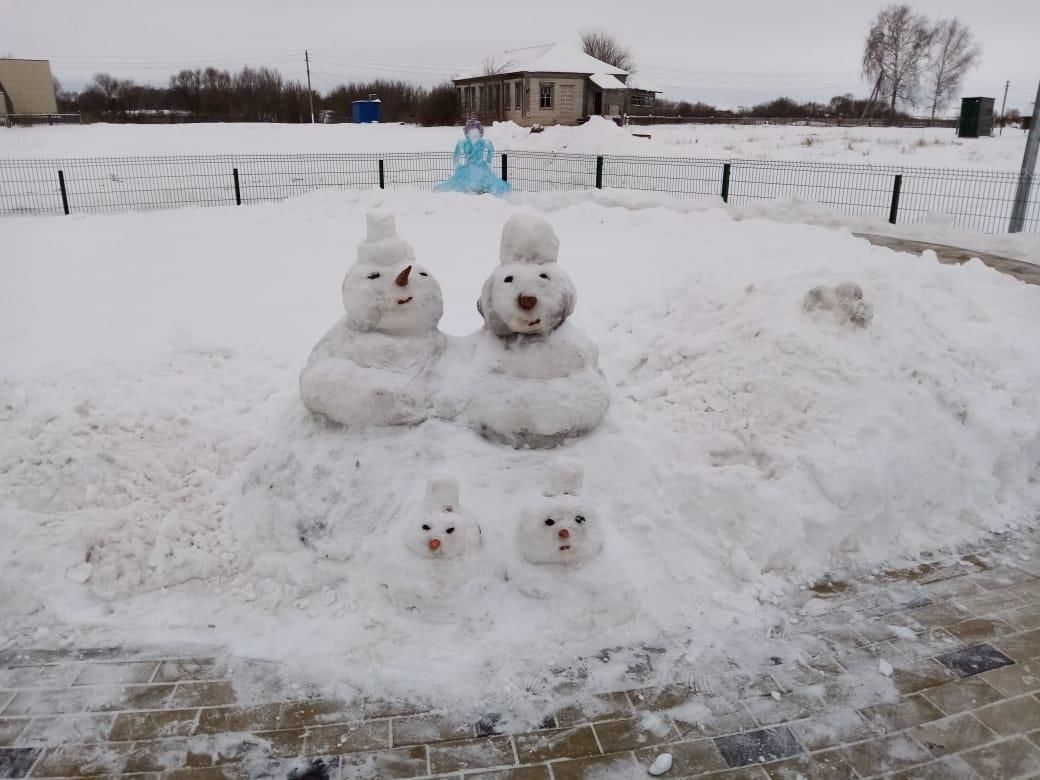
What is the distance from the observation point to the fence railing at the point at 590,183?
16438 mm

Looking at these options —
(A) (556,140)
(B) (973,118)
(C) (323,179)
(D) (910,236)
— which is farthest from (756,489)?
(B) (973,118)

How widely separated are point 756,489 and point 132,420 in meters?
4.19

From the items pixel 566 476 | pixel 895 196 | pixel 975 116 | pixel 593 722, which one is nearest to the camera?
pixel 593 722

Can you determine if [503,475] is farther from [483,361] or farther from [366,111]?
[366,111]

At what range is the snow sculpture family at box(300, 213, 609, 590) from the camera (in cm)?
473

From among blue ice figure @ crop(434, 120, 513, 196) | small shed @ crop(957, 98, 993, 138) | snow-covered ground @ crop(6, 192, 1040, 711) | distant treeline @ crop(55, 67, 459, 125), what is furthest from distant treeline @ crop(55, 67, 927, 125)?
snow-covered ground @ crop(6, 192, 1040, 711)

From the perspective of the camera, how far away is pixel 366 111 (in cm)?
4222

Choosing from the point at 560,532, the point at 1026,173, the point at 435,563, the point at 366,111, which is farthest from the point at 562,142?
the point at 435,563

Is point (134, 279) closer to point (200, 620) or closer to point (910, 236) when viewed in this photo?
point (200, 620)

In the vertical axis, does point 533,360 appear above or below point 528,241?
below

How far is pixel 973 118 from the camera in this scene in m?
29.3

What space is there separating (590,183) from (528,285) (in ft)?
53.7

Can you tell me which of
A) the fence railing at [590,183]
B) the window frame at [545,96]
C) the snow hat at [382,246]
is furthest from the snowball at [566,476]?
the window frame at [545,96]

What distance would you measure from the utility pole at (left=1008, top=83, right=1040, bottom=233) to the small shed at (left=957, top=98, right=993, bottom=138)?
59.4 ft
